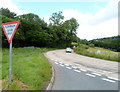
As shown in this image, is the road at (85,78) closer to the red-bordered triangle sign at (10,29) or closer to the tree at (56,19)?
the red-bordered triangle sign at (10,29)

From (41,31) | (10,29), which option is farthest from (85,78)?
(41,31)

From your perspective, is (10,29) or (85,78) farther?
(85,78)

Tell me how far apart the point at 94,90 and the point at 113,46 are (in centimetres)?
8835

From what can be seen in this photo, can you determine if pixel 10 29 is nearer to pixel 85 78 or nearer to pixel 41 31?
pixel 85 78

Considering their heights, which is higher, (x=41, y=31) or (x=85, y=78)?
(x=41, y=31)

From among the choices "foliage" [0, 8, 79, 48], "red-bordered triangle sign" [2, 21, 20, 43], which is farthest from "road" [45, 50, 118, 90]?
"foliage" [0, 8, 79, 48]

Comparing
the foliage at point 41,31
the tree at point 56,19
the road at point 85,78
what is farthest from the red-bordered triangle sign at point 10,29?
the tree at point 56,19

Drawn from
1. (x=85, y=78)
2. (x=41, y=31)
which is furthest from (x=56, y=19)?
(x=85, y=78)

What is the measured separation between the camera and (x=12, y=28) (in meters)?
5.84

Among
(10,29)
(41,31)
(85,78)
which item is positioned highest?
(41,31)

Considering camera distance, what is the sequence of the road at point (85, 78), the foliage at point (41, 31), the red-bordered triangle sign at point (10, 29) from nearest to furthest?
the red-bordered triangle sign at point (10, 29) → the road at point (85, 78) → the foliage at point (41, 31)

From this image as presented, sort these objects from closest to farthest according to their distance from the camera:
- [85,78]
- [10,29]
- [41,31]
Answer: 1. [10,29]
2. [85,78]
3. [41,31]

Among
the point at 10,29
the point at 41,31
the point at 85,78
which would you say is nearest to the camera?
the point at 10,29

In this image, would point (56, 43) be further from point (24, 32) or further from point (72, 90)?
point (72, 90)
